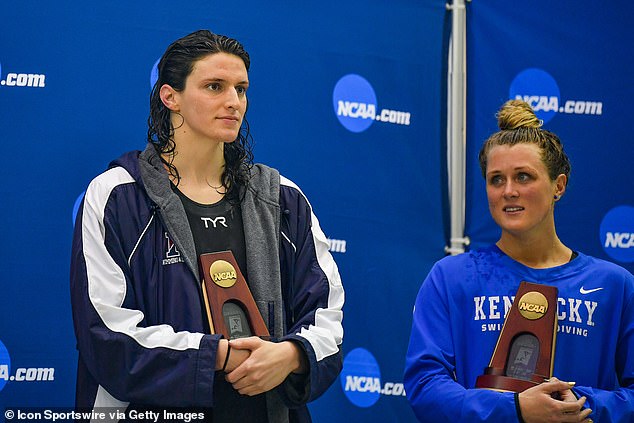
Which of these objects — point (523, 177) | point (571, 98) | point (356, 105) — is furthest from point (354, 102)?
point (523, 177)

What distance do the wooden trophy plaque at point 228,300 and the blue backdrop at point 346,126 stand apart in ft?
2.92

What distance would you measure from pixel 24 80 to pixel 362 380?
1.61 meters

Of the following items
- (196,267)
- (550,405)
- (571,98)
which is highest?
(571,98)

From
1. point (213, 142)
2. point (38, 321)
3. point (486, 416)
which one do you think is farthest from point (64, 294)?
point (486, 416)

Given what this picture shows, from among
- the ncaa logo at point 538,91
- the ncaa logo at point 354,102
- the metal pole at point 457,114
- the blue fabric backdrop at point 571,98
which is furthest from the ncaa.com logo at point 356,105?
the ncaa logo at point 538,91

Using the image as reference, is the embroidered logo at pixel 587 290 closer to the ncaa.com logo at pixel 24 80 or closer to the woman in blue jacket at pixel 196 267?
the woman in blue jacket at pixel 196 267

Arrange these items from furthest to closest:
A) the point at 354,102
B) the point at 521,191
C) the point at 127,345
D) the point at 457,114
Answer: the point at 457,114
the point at 354,102
the point at 521,191
the point at 127,345

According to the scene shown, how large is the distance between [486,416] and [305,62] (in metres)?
1.59

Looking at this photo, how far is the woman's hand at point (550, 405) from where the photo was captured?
217 centimetres

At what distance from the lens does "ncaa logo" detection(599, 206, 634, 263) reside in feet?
11.6

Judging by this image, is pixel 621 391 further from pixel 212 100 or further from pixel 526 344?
pixel 212 100

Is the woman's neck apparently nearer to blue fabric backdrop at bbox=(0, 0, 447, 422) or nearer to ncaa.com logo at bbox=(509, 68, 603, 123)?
blue fabric backdrop at bbox=(0, 0, 447, 422)

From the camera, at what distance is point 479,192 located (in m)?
3.48

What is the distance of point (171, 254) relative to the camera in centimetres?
225
